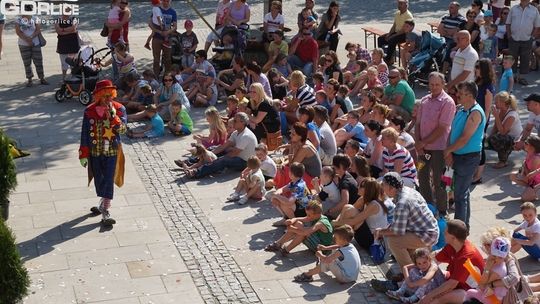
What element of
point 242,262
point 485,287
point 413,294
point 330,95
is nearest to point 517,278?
point 485,287

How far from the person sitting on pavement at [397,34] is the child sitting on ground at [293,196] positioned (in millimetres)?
8260

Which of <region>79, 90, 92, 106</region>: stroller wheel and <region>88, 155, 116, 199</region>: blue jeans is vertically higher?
<region>88, 155, 116, 199</region>: blue jeans

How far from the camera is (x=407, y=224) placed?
405 inches

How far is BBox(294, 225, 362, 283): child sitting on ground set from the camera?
10359mm

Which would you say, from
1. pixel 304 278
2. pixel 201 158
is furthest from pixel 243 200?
pixel 304 278

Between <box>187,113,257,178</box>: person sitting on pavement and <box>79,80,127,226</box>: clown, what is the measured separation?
6.24 feet

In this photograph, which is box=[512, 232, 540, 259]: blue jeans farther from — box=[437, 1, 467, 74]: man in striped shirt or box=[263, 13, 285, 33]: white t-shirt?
box=[263, 13, 285, 33]: white t-shirt

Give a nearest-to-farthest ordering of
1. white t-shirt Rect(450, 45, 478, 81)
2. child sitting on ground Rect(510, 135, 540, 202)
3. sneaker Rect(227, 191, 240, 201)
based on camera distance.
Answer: child sitting on ground Rect(510, 135, 540, 202)
sneaker Rect(227, 191, 240, 201)
white t-shirt Rect(450, 45, 478, 81)

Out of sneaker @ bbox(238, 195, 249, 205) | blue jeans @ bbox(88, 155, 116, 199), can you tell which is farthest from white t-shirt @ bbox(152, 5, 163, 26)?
blue jeans @ bbox(88, 155, 116, 199)

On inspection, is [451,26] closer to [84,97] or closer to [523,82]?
[523,82]

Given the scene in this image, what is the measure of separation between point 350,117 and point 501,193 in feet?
7.53

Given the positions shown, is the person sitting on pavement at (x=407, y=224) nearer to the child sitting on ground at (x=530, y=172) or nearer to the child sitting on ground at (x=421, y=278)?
the child sitting on ground at (x=421, y=278)

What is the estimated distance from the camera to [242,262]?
11.1m

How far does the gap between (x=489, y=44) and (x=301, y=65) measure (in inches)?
141
